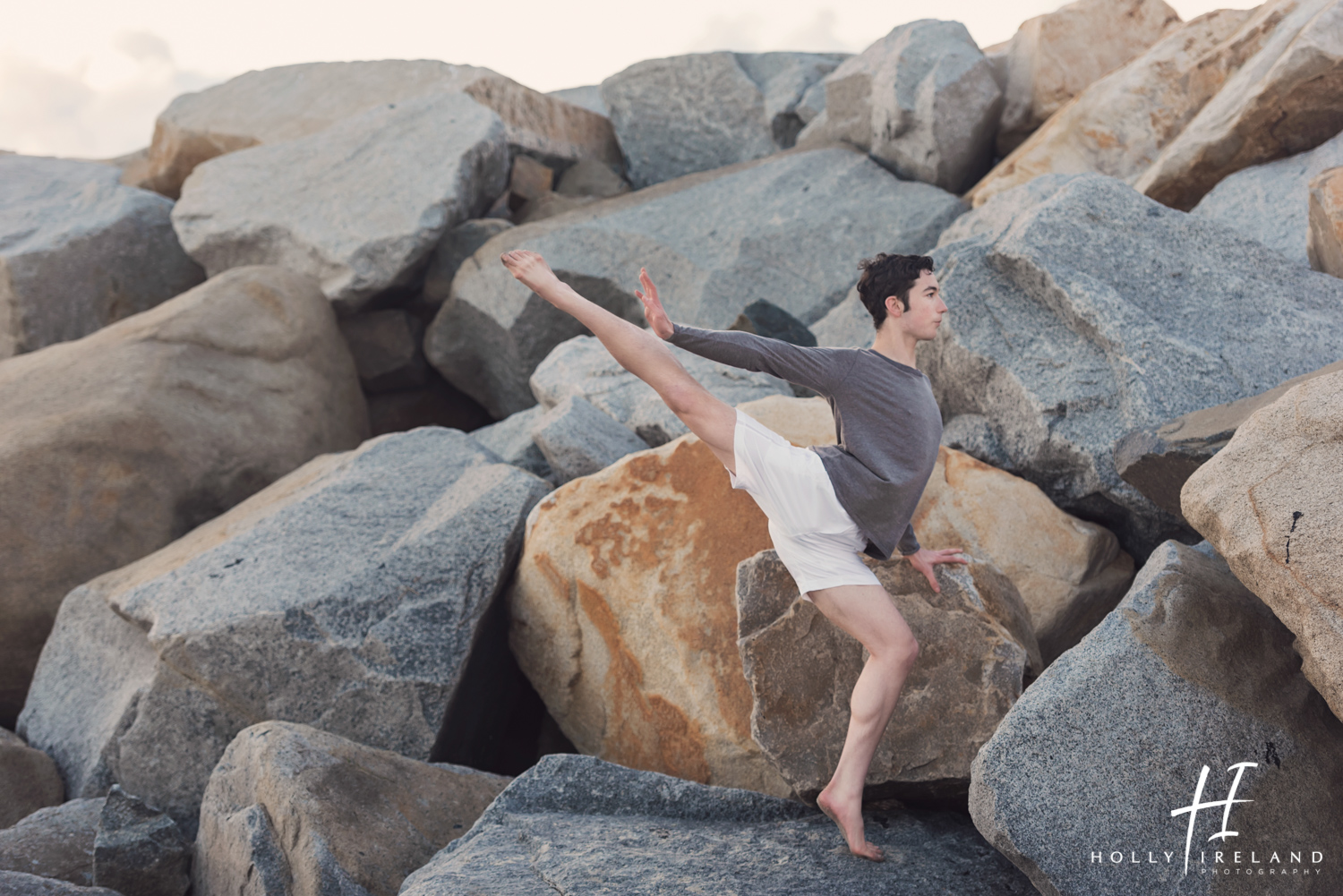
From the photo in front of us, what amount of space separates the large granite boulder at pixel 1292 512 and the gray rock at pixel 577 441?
258 cm

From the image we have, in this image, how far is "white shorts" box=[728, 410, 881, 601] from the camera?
9.30ft

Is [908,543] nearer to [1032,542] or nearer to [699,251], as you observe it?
[1032,542]

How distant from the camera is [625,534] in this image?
12.8 feet

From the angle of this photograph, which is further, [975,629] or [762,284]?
[762,284]

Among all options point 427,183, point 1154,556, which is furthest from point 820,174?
point 1154,556

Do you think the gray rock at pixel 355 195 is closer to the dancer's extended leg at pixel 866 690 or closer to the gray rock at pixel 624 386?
the gray rock at pixel 624 386

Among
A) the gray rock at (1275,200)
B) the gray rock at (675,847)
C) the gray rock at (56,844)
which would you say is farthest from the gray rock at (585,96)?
the gray rock at (675,847)

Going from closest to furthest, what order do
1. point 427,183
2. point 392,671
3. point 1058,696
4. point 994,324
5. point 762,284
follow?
1. point 1058,696
2. point 392,671
3. point 994,324
4. point 762,284
5. point 427,183

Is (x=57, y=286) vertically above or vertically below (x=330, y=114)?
below

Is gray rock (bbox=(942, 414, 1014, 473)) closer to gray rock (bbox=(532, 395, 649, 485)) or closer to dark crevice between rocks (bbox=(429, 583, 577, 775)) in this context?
gray rock (bbox=(532, 395, 649, 485))

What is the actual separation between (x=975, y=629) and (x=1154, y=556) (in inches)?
23.3

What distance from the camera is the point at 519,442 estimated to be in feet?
17.6

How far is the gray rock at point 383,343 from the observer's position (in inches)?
289

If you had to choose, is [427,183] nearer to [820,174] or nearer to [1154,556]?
[820,174]
